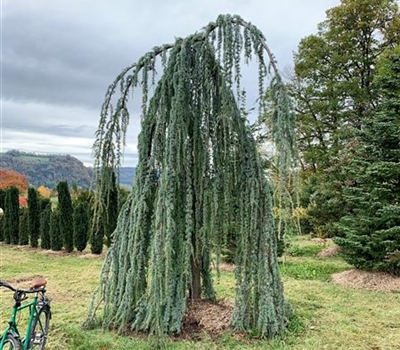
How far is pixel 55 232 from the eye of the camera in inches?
476

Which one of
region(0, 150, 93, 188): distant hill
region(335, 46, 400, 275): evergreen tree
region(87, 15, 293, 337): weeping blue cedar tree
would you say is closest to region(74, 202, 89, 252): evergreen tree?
region(335, 46, 400, 275): evergreen tree

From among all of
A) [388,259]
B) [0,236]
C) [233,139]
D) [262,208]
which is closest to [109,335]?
[262,208]

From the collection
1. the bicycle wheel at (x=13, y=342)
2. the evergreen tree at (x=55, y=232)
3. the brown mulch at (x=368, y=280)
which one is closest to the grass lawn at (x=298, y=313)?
the brown mulch at (x=368, y=280)

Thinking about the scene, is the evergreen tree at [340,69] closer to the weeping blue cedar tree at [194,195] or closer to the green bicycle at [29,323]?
the weeping blue cedar tree at [194,195]

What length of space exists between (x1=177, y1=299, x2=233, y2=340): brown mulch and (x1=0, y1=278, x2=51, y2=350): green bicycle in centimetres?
123

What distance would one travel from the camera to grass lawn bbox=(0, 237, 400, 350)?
3623 mm

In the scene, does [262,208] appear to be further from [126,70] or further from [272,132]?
[126,70]

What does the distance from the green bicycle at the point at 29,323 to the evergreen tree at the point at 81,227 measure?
321 inches

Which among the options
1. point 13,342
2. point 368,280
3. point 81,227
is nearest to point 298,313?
point 368,280

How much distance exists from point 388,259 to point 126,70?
5.20 m

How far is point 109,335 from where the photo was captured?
3830 millimetres

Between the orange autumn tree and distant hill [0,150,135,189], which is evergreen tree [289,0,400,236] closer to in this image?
the orange autumn tree

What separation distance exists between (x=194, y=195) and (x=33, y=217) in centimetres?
1061

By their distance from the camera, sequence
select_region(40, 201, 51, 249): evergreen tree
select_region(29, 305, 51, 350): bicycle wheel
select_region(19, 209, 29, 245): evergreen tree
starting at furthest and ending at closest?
1. select_region(19, 209, 29, 245): evergreen tree
2. select_region(40, 201, 51, 249): evergreen tree
3. select_region(29, 305, 51, 350): bicycle wheel
